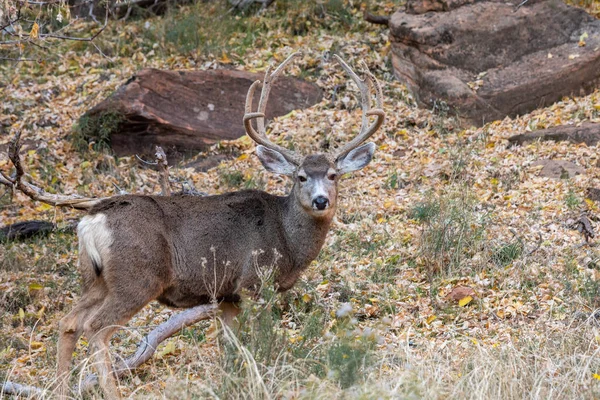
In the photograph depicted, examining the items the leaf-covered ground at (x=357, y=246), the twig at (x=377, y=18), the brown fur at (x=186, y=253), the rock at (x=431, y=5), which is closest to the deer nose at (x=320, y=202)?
the brown fur at (x=186, y=253)

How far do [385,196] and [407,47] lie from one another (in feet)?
10.9

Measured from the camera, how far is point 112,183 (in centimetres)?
1115

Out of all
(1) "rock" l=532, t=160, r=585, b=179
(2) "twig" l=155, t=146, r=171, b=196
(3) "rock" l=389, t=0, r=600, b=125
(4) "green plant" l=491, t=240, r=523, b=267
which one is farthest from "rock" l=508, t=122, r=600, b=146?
(2) "twig" l=155, t=146, r=171, b=196

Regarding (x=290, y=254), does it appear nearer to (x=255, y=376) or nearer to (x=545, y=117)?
(x=255, y=376)

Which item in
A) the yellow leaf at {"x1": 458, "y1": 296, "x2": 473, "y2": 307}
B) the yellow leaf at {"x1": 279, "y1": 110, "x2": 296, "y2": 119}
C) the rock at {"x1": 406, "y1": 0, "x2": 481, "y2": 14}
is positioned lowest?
the yellow leaf at {"x1": 279, "y1": 110, "x2": 296, "y2": 119}

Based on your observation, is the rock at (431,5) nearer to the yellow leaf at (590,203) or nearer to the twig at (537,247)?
the yellow leaf at (590,203)

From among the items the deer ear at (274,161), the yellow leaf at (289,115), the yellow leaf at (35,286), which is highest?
the deer ear at (274,161)

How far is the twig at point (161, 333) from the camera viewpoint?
22.6 ft

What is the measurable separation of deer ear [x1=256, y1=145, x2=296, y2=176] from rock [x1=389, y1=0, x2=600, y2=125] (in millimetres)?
4601

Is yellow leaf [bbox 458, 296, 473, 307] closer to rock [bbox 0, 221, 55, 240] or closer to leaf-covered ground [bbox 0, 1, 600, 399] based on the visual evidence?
leaf-covered ground [bbox 0, 1, 600, 399]

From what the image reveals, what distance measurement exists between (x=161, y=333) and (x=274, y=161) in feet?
6.30

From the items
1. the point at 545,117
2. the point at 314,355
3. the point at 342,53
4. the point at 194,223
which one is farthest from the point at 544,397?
the point at 342,53

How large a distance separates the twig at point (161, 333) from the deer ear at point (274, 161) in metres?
1.47

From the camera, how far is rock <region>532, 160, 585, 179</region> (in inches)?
404
